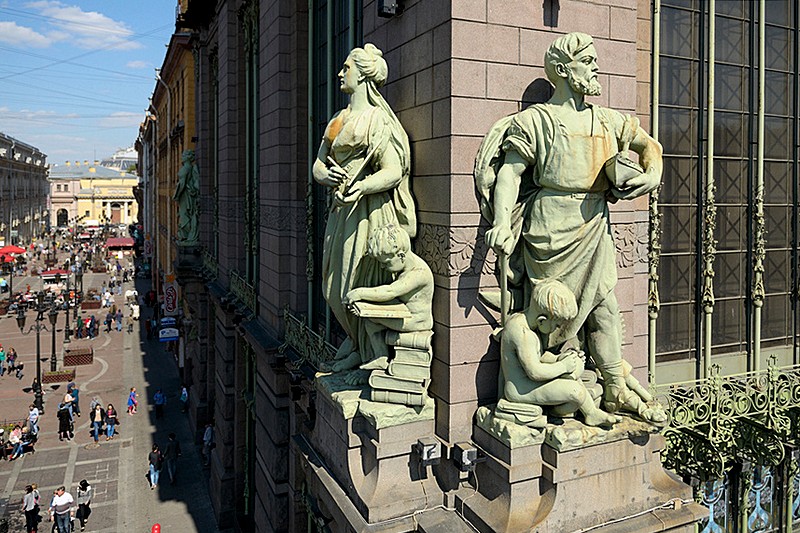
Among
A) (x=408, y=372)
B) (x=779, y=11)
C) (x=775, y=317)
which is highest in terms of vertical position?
(x=779, y=11)

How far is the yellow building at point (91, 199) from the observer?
613 feet

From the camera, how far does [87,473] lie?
1067 inches

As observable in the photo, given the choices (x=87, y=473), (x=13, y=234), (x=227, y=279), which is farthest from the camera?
(x=13, y=234)

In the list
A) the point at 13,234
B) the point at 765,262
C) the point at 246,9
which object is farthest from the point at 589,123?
the point at 13,234

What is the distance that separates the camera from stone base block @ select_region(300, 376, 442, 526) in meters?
8.61

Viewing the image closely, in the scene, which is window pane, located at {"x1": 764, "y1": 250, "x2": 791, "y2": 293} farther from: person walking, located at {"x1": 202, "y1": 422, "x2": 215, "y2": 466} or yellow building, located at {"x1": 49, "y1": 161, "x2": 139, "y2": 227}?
yellow building, located at {"x1": 49, "y1": 161, "x2": 139, "y2": 227}

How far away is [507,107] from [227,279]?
17350 mm

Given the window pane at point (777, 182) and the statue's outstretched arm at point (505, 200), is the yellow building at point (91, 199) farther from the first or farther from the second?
the statue's outstretched arm at point (505, 200)

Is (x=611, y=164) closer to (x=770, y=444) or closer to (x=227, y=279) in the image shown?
(x=770, y=444)

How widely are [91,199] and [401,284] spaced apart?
648ft

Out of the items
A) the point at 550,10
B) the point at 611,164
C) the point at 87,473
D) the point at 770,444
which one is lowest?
the point at 87,473

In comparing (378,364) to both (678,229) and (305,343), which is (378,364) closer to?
(305,343)

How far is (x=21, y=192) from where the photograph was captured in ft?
424

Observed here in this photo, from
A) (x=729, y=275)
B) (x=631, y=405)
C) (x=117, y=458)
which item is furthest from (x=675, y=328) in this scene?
(x=117, y=458)
